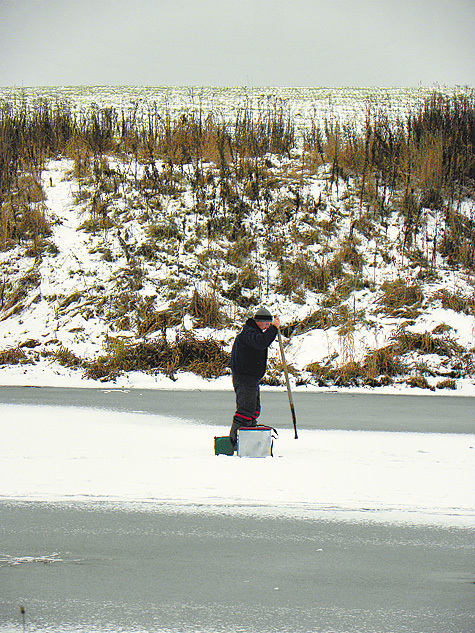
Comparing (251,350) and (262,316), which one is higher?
(262,316)

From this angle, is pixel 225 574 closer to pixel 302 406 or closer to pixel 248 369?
pixel 248 369

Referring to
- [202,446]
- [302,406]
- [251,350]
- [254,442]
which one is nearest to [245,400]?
[254,442]

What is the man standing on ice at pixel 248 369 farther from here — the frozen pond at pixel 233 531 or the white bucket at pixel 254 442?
the frozen pond at pixel 233 531

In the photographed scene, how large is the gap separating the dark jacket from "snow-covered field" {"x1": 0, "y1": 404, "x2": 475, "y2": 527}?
1.04 metres

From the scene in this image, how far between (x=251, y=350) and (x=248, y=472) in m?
1.48

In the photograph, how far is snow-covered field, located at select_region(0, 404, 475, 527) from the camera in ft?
18.0

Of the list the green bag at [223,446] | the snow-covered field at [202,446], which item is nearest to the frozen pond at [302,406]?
the snow-covered field at [202,446]

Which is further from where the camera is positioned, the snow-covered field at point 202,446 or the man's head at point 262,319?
the man's head at point 262,319

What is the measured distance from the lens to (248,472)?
6539 millimetres

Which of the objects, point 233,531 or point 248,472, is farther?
point 248,472

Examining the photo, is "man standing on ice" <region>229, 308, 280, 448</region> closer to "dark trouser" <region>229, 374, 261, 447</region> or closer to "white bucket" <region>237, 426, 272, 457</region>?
"dark trouser" <region>229, 374, 261, 447</region>

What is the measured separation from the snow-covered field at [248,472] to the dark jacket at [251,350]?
104 cm

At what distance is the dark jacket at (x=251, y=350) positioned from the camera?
7.14m

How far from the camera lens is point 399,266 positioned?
737 inches
